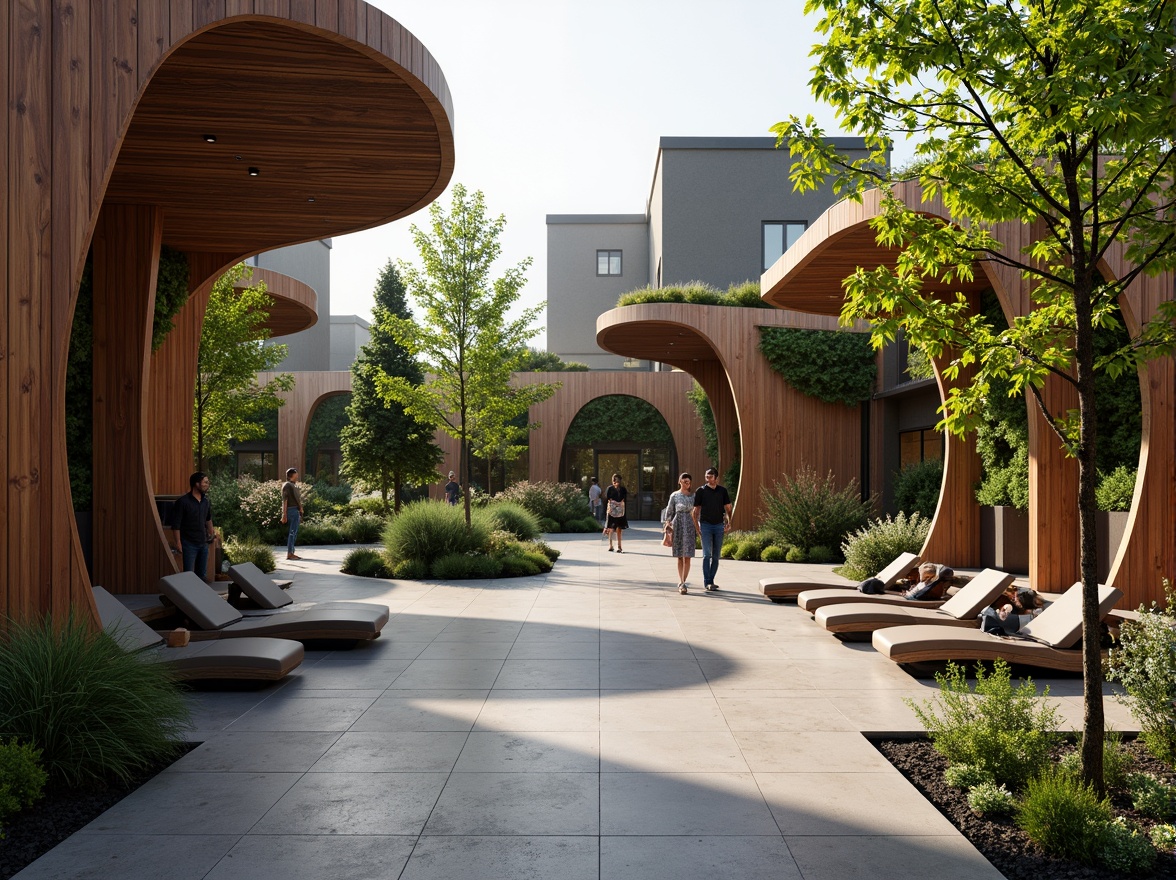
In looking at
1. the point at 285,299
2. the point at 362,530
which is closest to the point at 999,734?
the point at 285,299

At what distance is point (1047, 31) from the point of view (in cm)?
438

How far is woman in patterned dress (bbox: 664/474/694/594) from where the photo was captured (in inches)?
505

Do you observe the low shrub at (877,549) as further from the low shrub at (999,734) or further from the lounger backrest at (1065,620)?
the low shrub at (999,734)

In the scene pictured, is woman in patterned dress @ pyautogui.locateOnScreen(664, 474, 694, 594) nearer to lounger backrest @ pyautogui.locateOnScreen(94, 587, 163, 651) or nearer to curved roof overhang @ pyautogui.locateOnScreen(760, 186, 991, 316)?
curved roof overhang @ pyautogui.locateOnScreen(760, 186, 991, 316)

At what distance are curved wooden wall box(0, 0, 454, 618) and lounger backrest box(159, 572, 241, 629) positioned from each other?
6.33ft

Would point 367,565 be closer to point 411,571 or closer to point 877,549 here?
point 411,571

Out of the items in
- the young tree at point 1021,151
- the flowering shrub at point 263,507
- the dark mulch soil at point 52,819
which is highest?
the young tree at point 1021,151

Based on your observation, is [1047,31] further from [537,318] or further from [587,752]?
[537,318]

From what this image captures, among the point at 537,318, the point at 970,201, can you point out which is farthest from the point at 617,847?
the point at 537,318

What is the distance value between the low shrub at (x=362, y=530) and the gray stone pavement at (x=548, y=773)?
530 inches

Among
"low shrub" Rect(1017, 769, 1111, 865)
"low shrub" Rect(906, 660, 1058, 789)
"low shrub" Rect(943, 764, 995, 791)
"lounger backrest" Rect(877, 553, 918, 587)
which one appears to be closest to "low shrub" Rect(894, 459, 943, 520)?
"lounger backrest" Rect(877, 553, 918, 587)

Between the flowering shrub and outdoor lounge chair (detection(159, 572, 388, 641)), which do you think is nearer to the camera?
outdoor lounge chair (detection(159, 572, 388, 641))

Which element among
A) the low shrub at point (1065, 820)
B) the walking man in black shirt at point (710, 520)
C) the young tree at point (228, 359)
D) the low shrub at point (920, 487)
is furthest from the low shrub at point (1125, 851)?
the young tree at point (228, 359)

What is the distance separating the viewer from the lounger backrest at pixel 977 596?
29.5 feet
